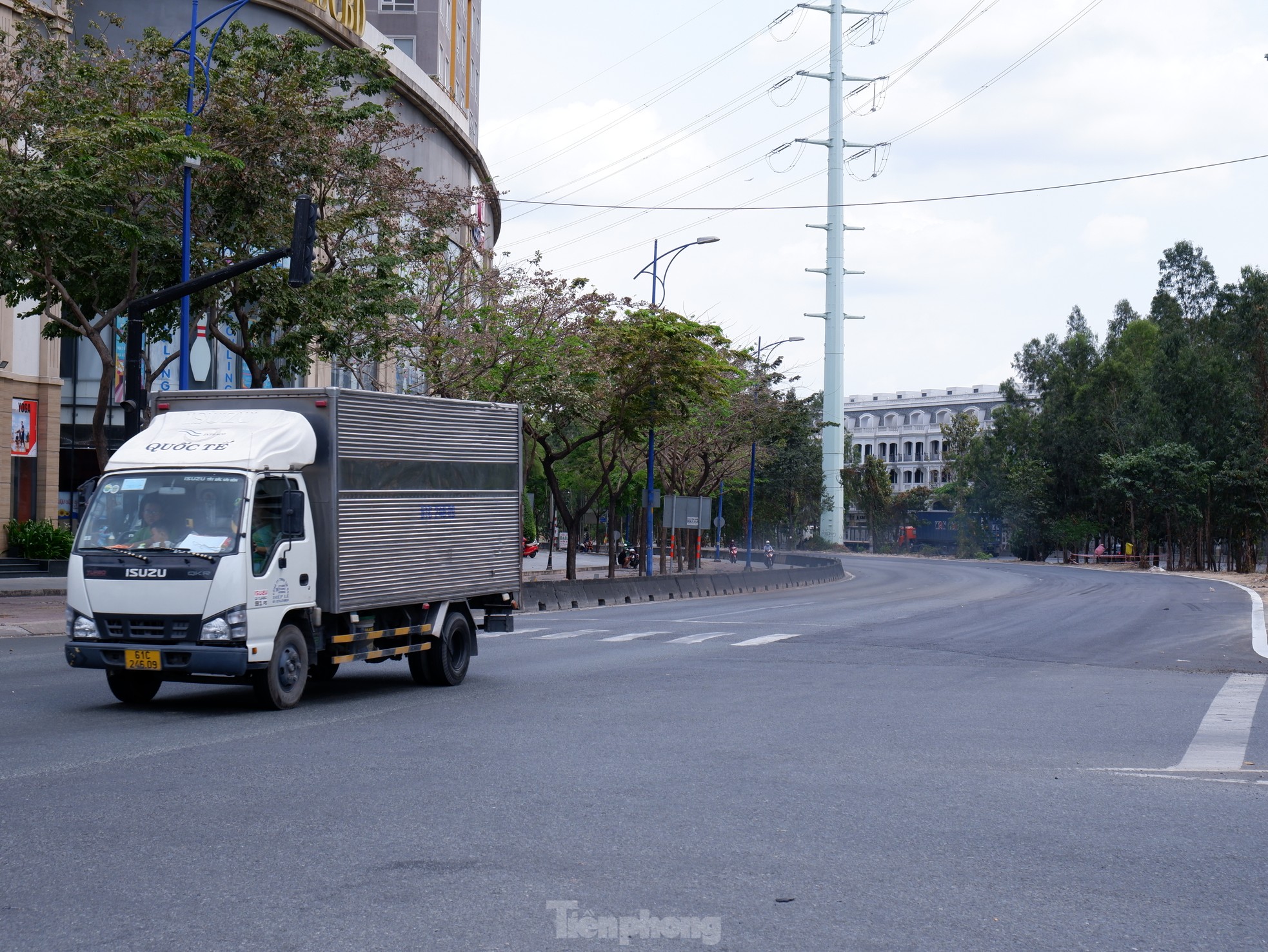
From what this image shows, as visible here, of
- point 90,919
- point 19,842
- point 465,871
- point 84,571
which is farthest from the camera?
point 84,571

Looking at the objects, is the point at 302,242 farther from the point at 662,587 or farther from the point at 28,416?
the point at 662,587

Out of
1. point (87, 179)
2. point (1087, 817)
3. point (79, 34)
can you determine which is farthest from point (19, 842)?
point (79, 34)

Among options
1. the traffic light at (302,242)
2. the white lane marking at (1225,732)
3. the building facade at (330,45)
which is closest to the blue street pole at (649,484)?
the building facade at (330,45)

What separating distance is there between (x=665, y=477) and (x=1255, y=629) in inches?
1481

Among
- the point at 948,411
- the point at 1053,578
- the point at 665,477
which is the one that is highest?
the point at 948,411

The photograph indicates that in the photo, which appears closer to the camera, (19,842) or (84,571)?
(19,842)

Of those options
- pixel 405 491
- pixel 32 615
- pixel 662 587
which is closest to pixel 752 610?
pixel 662 587

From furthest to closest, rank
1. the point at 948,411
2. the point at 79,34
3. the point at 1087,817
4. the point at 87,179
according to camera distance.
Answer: the point at 948,411 → the point at 79,34 → the point at 87,179 → the point at 1087,817

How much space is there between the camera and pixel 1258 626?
28.7 meters

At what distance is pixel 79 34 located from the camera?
40.2m

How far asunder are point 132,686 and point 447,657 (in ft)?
11.6

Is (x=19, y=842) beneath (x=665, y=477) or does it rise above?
beneath

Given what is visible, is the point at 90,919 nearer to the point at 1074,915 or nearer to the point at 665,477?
the point at 1074,915

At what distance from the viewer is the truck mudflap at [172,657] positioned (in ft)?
38.5
